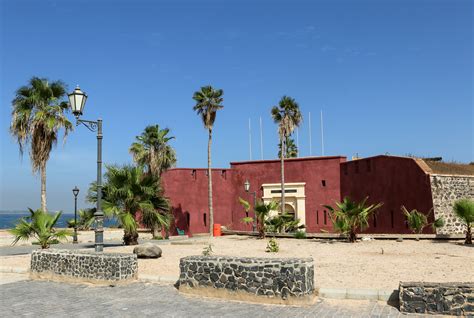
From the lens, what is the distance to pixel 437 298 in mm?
7230

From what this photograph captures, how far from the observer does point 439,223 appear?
2186cm

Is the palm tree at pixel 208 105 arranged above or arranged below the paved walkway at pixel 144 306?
above

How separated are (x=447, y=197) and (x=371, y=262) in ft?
41.6

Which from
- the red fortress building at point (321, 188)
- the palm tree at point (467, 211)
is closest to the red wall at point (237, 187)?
the red fortress building at point (321, 188)

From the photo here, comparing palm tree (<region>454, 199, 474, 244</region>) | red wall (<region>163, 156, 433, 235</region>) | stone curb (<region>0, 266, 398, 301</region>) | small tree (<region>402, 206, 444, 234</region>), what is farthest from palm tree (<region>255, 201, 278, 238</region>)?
stone curb (<region>0, 266, 398, 301</region>)

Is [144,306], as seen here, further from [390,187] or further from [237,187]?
[237,187]

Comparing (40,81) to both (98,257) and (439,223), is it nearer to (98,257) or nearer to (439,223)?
(98,257)

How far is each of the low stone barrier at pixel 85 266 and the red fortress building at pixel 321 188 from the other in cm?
1810

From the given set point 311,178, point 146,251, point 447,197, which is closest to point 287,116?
point 311,178

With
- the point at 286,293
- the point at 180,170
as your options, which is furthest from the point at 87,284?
the point at 180,170

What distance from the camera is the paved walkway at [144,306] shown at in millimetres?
7512

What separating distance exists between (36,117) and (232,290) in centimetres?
1602

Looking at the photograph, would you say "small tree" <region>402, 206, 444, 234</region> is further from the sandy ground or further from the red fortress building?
the sandy ground

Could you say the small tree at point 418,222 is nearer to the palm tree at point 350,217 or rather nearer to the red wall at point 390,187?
the red wall at point 390,187
